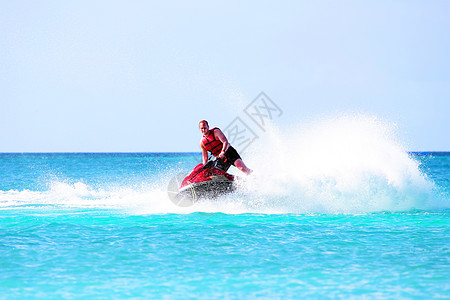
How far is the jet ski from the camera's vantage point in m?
12.4

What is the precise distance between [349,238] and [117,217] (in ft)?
17.2

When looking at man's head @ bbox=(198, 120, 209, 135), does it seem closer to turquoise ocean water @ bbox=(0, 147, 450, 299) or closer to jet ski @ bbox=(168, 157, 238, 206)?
jet ski @ bbox=(168, 157, 238, 206)

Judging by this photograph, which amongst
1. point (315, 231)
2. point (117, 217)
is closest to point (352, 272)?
point (315, 231)

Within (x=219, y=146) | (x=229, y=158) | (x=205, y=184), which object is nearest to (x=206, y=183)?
(x=205, y=184)

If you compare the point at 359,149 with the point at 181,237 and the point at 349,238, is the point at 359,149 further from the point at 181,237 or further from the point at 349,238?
the point at 181,237

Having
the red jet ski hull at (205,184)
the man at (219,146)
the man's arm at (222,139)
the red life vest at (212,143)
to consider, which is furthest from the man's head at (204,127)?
the red jet ski hull at (205,184)

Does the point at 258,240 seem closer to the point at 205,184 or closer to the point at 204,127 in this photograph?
the point at 205,184

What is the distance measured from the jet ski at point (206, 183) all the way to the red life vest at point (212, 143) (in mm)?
260

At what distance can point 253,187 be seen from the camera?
12.8 meters

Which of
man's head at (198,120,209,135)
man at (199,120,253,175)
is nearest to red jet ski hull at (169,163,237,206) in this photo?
man at (199,120,253,175)

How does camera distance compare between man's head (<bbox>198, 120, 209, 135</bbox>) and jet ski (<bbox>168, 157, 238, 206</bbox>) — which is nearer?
jet ski (<bbox>168, 157, 238, 206</bbox>)

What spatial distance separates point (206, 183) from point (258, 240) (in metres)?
3.57

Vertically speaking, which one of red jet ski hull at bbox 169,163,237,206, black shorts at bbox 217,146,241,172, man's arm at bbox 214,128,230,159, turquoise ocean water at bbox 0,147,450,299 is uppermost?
man's arm at bbox 214,128,230,159

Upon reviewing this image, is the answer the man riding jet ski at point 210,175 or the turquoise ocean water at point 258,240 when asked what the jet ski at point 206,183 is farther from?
the turquoise ocean water at point 258,240
